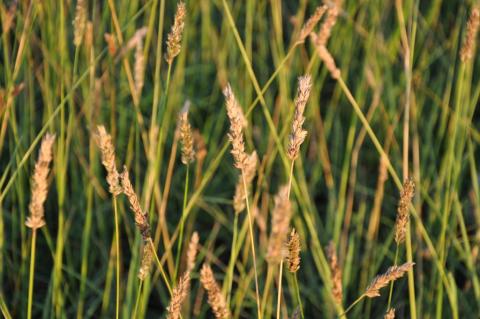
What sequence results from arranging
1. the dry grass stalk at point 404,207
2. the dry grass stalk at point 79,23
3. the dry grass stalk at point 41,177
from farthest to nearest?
the dry grass stalk at point 79,23 < the dry grass stalk at point 404,207 < the dry grass stalk at point 41,177

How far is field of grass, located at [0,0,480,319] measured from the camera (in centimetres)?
159

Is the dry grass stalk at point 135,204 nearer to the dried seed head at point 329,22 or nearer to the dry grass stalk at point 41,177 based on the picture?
the dry grass stalk at point 41,177

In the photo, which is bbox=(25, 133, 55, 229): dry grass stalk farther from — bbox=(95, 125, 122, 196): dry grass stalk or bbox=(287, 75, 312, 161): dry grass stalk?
bbox=(287, 75, 312, 161): dry grass stalk

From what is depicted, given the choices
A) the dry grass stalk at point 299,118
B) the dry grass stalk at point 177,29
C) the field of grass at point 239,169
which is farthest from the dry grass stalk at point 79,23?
the dry grass stalk at point 299,118

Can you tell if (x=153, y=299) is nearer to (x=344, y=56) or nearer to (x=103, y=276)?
(x=103, y=276)

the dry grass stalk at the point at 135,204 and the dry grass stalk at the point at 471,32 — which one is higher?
the dry grass stalk at the point at 471,32

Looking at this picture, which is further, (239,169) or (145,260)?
(239,169)

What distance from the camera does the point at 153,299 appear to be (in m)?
1.91

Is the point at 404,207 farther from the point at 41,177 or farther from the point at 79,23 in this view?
the point at 79,23

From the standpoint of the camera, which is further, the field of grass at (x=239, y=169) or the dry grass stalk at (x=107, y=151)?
the field of grass at (x=239, y=169)

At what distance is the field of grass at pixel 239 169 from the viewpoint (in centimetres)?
159

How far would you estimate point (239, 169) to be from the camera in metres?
2.03

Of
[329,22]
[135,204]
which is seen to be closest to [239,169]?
[329,22]

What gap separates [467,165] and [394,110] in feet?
0.85
